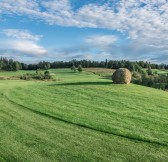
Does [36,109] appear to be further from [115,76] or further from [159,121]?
[115,76]

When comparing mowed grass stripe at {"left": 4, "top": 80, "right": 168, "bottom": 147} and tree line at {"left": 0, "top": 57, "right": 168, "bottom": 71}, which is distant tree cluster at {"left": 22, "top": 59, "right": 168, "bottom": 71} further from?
mowed grass stripe at {"left": 4, "top": 80, "right": 168, "bottom": 147}

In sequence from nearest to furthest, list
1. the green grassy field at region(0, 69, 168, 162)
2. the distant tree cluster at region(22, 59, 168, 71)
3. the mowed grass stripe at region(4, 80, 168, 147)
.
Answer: the green grassy field at region(0, 69, 168, 162) < the mowed grass stripe at region(4, 80, 168, 147) < the distant tree cluster at region(22, 59, 168, 71)

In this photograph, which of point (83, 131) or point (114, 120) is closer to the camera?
point (83, 131)

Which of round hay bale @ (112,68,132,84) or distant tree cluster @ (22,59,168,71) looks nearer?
round hay bale @ (112,68,132,84)

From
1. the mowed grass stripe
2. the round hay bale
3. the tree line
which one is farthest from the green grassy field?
the tree line

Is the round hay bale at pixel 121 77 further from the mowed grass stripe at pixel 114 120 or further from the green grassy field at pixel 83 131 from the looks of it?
the mowed grass stripe at pixel 114 120

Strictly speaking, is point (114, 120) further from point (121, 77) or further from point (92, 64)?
point (92, 64)

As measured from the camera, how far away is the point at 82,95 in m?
22.7

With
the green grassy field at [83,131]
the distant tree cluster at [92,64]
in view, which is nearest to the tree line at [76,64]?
the distant tree cluster at [92,64]

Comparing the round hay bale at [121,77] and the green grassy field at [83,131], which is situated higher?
the round hay bale at [121,77]

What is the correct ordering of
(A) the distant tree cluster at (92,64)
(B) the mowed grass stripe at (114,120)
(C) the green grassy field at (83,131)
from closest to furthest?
(C) the green grassy field at (83,131) → (B) the mowed grass stripe at (114,120) → (A) the distant tree cluster at (92,64)

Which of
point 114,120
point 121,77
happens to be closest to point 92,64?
point 121,77

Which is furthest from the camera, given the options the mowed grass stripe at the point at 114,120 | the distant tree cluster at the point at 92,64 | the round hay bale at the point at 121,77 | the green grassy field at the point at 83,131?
the distant tree cluster at the point at 92,64

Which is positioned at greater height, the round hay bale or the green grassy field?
the round hay bale
